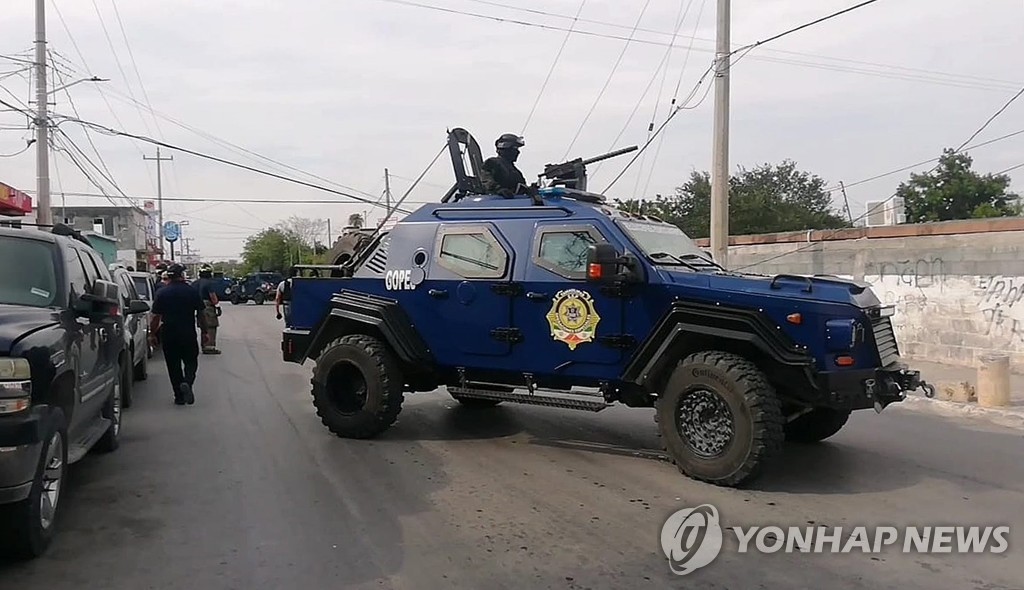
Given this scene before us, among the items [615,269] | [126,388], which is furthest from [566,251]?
[126,388]

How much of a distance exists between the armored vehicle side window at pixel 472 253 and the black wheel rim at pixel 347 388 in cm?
141

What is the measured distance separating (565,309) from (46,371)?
4015mm

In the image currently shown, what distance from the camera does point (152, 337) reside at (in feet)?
52.6

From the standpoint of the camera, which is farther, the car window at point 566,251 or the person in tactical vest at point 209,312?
the person in tactical vest at point 209,312

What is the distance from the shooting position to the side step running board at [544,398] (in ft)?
23.4

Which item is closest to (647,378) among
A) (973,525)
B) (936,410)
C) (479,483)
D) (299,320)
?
(479,483)

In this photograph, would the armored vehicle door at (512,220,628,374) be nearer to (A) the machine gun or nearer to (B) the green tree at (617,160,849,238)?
(A) the machine gun

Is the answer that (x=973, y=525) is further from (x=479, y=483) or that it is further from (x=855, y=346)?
(x=479, y=483)

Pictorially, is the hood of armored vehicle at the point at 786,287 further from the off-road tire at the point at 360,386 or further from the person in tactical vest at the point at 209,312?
the person in tactical vest at the point at 209,312

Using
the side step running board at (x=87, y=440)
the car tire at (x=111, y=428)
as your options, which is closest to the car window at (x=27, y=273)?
the side step running board at (x=87, y=440)

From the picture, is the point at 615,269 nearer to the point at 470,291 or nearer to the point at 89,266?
the point at 470,291

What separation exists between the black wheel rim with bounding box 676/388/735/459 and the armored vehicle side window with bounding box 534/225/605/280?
4.57 feet

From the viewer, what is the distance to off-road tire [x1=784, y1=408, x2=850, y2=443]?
7.53 meters

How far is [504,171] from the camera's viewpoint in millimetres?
8547
